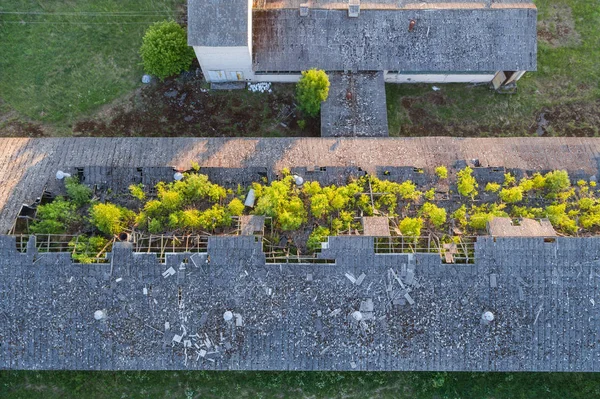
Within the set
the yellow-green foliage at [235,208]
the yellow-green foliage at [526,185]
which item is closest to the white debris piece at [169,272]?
the yellow-green foliage at [235,208]

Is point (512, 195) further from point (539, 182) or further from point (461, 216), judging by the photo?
point (461, 216)

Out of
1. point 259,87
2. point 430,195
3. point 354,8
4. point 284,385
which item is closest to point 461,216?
point 430,195

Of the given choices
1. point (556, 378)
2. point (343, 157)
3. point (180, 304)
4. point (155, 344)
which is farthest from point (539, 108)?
point (155, 344)

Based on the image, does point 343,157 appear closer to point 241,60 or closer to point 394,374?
point 241,60

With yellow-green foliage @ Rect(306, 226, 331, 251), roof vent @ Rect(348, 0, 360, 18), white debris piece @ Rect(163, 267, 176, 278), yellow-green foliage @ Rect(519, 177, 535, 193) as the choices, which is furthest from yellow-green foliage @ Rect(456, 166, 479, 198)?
white debris piece @ Rect(163, 267, 176, 278)

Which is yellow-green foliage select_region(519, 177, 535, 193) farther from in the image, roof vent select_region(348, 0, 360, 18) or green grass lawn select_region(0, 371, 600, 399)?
roof vent select_region(348, 0, 360, 18)
